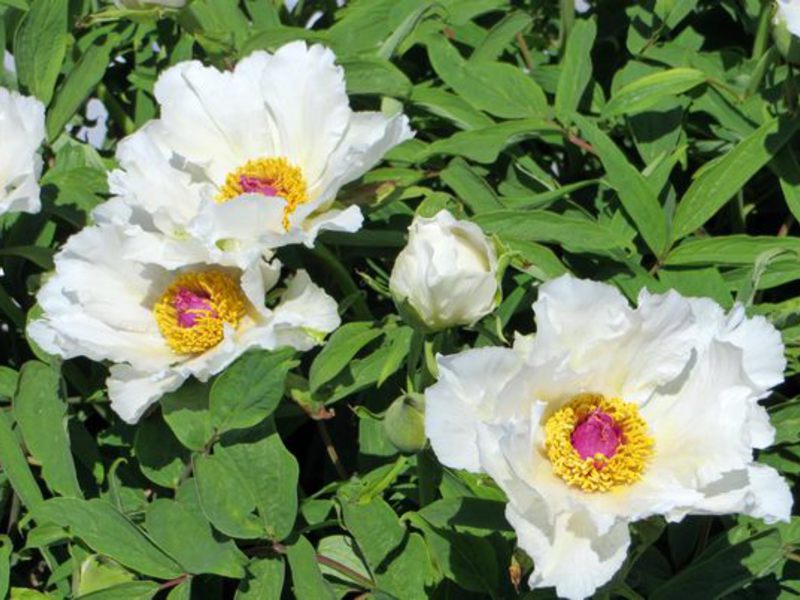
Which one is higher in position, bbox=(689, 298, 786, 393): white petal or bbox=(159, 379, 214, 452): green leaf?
bbox=(689, 298, 786, 393): white petal

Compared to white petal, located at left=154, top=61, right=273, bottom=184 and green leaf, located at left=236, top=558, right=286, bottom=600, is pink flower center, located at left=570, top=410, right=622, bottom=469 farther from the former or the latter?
white petal, located at left=154, top=61, right=273, bottom=184

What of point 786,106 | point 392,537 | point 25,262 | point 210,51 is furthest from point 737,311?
point 25,262

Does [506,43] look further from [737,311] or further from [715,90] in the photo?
[737,311]

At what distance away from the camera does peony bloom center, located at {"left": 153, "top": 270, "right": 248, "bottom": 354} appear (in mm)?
1350

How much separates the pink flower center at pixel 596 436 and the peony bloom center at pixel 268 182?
38cm

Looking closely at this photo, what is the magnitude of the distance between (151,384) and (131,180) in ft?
0.67

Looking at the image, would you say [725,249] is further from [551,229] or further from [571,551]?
[571,551]

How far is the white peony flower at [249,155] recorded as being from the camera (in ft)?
4.27

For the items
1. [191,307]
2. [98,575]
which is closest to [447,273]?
[191,307]

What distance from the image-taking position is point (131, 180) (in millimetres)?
1371

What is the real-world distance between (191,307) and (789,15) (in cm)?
66

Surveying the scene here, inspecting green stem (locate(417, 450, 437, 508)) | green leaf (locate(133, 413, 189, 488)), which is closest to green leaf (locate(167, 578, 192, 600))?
green leaf (locate(133, 413, 189, 488))

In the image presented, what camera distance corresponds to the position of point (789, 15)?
4.72 ft

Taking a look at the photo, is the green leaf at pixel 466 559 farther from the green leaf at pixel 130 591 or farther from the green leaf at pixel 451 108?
the green leaf at pixel 451 108
